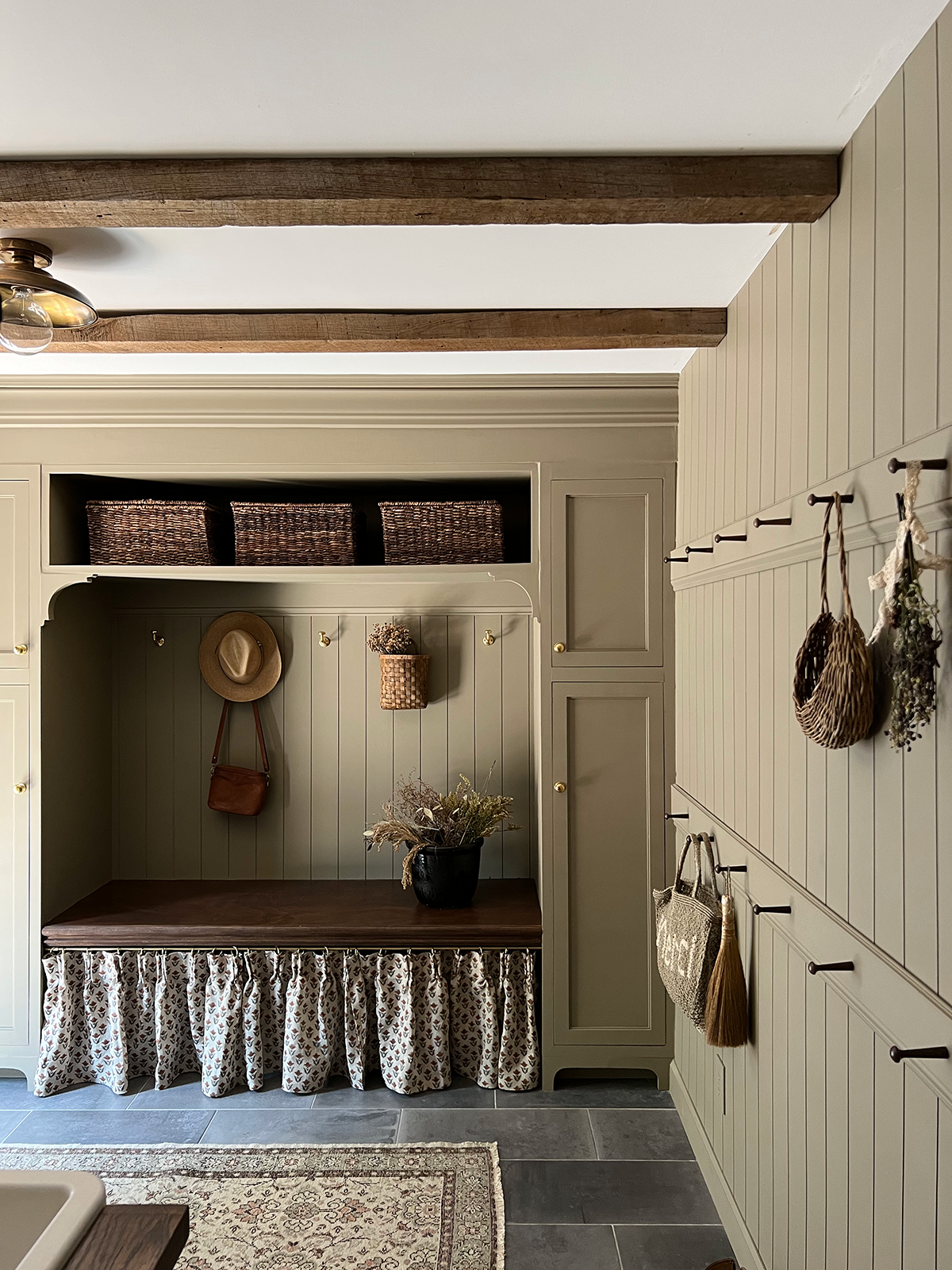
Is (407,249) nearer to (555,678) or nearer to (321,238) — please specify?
(321,238)

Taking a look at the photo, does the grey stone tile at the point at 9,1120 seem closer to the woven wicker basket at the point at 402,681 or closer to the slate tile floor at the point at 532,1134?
the slate tile floor at the point at 532,1134

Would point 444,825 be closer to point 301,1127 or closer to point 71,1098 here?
point 301,1127

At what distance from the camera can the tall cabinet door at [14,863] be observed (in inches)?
124

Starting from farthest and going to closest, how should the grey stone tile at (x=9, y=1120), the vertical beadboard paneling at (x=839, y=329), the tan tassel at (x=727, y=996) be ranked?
the grey stone tile at (x=9, y=1120) → the tan tassel at (x=727, y=996) → the vertical beadboard paneling at (x=839, y=329)

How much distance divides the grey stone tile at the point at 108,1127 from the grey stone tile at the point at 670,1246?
1358mm

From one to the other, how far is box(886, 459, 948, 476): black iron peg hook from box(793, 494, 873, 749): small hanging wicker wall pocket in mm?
257

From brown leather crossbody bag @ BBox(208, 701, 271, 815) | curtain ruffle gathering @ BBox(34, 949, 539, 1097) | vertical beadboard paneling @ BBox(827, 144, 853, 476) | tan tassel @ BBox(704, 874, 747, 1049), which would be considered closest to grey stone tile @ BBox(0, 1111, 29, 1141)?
curtain ruffle gathering @ BBox(34, 949, 539, 1097)

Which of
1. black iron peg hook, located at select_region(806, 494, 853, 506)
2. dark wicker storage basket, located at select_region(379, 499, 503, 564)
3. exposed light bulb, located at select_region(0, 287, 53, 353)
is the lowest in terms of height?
black iron peg hook, located at select_region(806, 494, 853, 506)

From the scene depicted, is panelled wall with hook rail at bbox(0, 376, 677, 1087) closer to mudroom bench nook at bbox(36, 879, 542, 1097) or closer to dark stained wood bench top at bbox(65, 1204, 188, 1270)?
mudroom bench nook at bbox(36, 879, 542, 1097)

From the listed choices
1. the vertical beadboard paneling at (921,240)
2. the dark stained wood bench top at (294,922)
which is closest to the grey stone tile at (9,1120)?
the dark stained wood bench top at (294,922)

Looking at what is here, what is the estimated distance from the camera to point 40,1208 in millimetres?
1408

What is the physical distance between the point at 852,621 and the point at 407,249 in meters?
1.29

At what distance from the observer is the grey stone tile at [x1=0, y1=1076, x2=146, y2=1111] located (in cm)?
307

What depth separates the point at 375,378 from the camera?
3064mm
